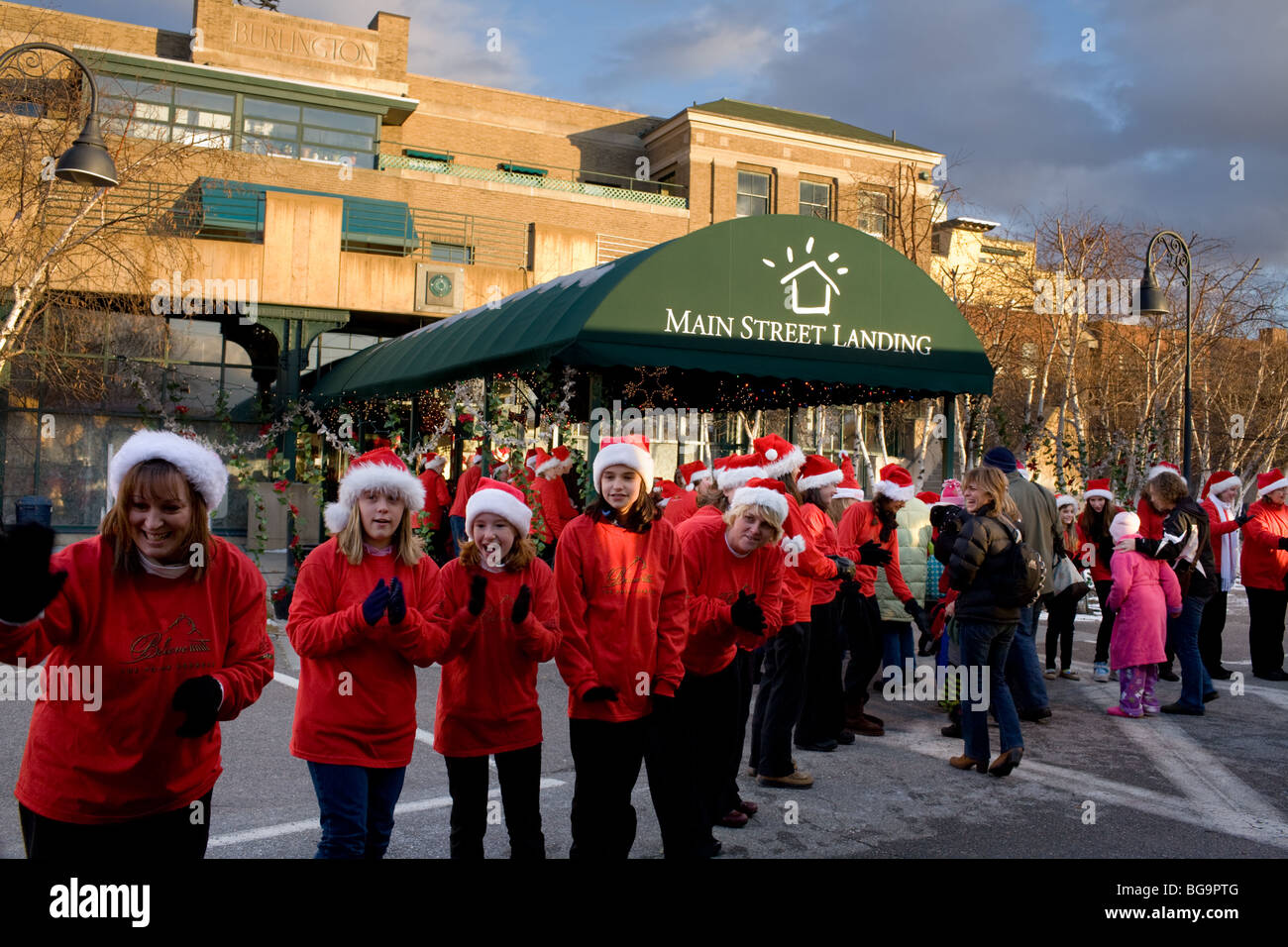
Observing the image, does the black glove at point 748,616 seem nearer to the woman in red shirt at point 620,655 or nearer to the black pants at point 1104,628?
the woman in red shirt at point 620,655

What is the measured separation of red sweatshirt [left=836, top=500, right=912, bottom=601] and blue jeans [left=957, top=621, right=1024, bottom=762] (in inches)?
52.3

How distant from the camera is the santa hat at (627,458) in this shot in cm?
450

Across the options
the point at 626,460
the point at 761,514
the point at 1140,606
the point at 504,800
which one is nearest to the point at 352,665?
the point at 504,800

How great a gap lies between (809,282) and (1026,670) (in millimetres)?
5020

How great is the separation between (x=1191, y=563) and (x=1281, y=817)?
10.9ft

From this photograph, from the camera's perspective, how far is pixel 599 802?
158 inches

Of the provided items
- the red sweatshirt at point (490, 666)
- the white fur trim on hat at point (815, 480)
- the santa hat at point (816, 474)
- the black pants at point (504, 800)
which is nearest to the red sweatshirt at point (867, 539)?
the santa hat at point (816, 474)

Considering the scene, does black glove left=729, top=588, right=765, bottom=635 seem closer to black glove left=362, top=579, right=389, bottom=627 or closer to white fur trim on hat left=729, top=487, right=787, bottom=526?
white fur trim on hat left=729, top=487, right=787, bottom=526

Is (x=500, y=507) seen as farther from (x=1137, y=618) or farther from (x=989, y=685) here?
(x=1137, y=618)

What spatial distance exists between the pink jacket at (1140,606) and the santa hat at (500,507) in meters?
5.74

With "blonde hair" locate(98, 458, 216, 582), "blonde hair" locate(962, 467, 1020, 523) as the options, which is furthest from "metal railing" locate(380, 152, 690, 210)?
"blonde hair" locate(98, 458, 216, 582)

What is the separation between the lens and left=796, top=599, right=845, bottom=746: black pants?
6.79 meters

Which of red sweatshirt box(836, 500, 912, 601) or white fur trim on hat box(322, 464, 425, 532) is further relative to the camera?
red sweatshirt box(836, 500, 912, 601)

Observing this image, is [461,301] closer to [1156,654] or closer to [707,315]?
[707,315]
